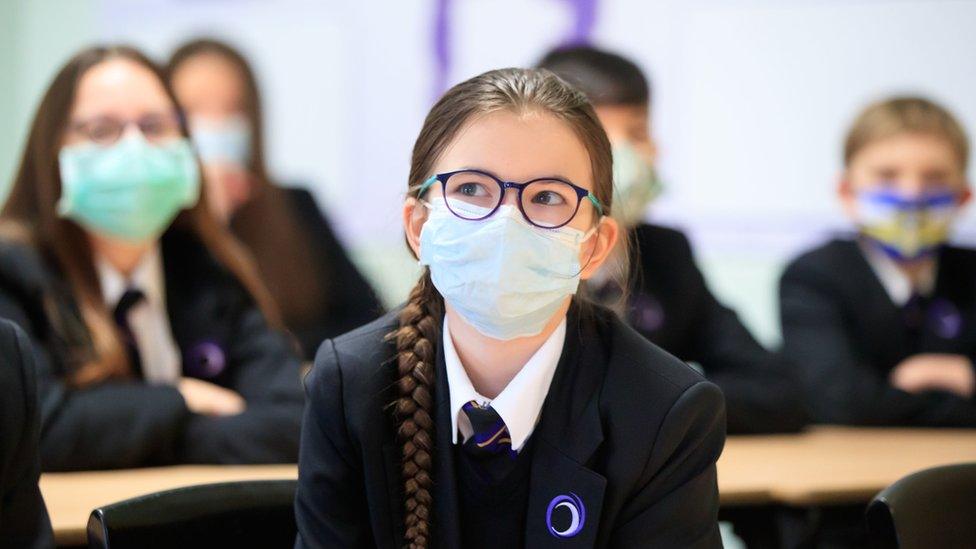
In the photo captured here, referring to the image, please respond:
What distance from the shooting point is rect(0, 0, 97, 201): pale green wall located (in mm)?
5336

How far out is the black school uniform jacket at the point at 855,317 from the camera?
3.37 meters

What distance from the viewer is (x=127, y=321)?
2777mm

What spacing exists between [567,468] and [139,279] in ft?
4.95

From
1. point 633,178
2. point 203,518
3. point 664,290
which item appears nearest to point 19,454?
point 203,518

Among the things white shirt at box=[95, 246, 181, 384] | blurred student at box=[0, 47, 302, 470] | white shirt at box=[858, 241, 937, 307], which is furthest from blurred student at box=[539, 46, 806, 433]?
white shirt at box=[95, 246, 181, 384]

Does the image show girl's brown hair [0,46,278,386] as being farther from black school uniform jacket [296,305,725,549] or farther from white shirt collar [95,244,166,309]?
black school uniform jacket [296,305,725,549]

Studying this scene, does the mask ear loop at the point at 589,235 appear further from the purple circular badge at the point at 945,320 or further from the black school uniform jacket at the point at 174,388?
the purple circular badge at the point at 945,320

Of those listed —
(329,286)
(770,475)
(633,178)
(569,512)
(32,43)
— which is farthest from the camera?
(32,43)

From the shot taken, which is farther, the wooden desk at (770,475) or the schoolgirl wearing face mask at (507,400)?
the wooden desk at (770,475)

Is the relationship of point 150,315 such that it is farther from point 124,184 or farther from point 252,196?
point 252,196

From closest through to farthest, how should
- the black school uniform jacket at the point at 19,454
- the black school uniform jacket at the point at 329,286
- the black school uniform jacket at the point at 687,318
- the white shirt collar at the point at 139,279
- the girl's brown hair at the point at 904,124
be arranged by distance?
the black school uniform jacket at the point at 19,454 < the white shirt collar at the point at 139,279 < the black school uniform jacket at the point at 687,318 < the girl's brown hair at the point at 904,124 < the black school uniform jacket at the point at 329,286

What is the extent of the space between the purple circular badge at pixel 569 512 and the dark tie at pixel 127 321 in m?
1.45

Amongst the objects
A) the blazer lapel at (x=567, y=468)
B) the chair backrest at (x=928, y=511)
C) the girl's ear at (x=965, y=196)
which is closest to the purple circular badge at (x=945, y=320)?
the girl's ear at (x=965, y=196)

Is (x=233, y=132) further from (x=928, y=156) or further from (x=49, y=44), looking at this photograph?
(x=928, y=156)
